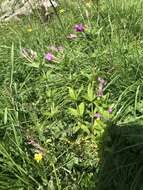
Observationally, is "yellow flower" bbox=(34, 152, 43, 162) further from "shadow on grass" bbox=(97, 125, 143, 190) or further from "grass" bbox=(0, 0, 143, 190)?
"shadow on grass" bbox=(97, 125, 143, 190)

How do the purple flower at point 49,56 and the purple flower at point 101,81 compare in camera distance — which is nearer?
the purple flower at point 101,81

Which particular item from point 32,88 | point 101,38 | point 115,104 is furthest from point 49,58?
point 115,104

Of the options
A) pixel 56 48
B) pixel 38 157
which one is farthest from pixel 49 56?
pixel 38 157

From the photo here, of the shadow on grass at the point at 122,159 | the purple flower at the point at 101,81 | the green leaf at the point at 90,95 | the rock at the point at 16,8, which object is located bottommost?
the shadow on grass at the point at 122,159

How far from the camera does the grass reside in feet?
9.96

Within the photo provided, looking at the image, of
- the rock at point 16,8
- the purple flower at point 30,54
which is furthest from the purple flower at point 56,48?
the rock at point 16,8

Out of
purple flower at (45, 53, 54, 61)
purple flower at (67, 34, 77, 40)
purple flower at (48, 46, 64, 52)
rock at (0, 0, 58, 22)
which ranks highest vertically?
rock at (0, 0, 58, 22)

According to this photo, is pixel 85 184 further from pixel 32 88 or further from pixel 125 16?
pixel 125 16

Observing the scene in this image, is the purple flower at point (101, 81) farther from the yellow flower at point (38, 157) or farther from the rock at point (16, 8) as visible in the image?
the rock at point (16, 8)

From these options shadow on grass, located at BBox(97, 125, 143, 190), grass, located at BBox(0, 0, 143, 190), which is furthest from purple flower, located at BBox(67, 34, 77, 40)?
shadow on grass, located at BBox(97, 125, 143, 190)

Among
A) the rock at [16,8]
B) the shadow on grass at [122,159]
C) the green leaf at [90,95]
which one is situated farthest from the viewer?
the rock at [16,8]

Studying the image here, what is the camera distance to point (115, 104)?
3514mm

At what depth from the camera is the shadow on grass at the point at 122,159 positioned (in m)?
2.98

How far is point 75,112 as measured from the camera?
3451 millimetres
